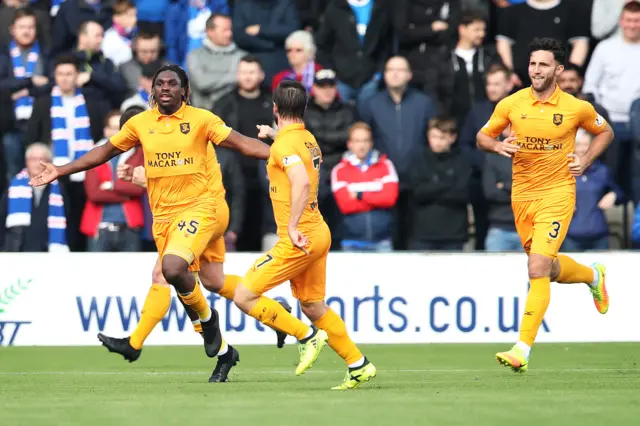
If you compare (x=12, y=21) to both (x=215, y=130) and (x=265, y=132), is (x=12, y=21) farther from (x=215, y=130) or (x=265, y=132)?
(x=265, y=132)

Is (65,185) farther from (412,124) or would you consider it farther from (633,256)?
(633,256)

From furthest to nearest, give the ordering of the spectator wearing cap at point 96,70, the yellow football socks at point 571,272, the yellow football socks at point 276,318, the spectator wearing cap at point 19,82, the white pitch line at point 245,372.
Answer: the spectator wearing cap at point 96,70
the spectator wearing cap at point 19,82
the white pitch line at point 245,372
the yellow football socks at point 571,272
the yellow football socks at point 276,318

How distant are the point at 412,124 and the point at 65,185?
428cm

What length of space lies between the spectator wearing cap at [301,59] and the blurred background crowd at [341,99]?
0.07ft

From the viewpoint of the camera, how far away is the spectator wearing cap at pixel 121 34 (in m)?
18.4

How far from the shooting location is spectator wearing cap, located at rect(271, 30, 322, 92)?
17375 millimetres

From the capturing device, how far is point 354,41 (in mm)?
17734

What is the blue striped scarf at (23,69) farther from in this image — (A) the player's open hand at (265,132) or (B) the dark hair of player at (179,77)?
(A) the player's open hand at (265,132)

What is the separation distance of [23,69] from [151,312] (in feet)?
22.8

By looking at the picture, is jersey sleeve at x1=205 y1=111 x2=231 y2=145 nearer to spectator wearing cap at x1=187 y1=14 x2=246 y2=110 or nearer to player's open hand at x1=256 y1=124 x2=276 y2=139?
player's open hand at x1=256 y1=124 x2=276 y2=139

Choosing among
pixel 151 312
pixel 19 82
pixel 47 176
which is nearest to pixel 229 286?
pixel 151 312

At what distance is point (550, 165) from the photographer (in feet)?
38.4

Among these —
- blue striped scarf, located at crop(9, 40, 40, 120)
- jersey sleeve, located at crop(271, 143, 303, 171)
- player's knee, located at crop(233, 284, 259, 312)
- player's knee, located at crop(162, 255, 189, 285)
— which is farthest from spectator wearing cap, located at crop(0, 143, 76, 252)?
jersey sleeve, located at crop(271, 143, 303, 171)

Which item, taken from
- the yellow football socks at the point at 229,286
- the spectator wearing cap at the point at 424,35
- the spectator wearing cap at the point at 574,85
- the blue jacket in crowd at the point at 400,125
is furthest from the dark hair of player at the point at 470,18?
the yellow football socks at the point at 229,286
